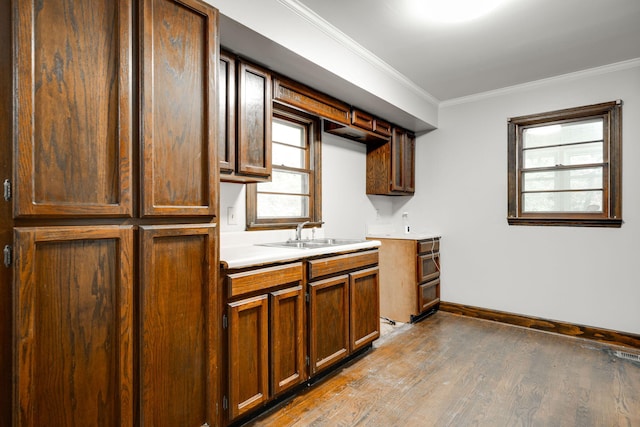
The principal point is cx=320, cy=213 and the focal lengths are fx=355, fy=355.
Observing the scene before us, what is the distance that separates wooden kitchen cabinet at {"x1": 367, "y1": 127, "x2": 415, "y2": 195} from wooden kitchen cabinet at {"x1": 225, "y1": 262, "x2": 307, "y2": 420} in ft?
6.59

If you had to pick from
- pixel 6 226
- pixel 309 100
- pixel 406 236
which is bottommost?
pixel 406 236

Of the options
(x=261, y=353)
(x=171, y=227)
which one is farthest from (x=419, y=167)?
(x=171, y=227)

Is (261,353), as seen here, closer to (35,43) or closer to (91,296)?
(91,296)

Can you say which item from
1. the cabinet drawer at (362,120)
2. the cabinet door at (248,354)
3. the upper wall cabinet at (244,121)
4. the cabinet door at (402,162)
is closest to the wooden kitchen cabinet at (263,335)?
the cabinet door at (248,354)

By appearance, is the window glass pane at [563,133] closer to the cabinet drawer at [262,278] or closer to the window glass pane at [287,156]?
the window glass pane at [287,156]

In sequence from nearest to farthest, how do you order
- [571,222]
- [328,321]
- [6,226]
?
[6,226] < [328,321] < [571,222]

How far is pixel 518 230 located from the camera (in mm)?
3664

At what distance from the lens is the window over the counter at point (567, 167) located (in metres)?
3.18

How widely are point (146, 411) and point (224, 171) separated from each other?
127cm

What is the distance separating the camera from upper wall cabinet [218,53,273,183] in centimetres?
212

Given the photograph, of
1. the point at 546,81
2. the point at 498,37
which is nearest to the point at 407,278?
the point at 498,37

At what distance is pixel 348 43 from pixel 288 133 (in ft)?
2.92

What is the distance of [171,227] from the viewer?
1.47 m

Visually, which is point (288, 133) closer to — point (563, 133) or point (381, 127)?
point (381, 127)
